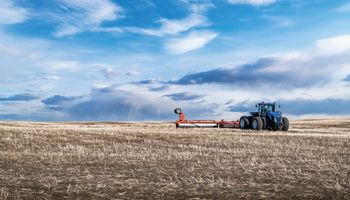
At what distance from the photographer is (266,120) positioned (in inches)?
2015

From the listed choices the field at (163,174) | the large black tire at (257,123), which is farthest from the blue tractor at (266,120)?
the field at (163,174)

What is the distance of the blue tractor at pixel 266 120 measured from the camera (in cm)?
4997

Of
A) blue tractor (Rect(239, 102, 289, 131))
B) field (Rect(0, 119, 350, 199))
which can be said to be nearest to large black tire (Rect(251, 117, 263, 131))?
blue tractor (Rect(239, 102, 289, 131))

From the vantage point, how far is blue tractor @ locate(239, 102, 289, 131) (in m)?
50.0

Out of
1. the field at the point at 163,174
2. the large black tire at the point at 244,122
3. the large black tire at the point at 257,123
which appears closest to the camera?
the field at the point at 163,174

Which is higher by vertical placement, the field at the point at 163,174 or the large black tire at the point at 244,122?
the large black tire at the point at 244,122

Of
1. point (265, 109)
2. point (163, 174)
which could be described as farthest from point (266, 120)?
point (163, 174)

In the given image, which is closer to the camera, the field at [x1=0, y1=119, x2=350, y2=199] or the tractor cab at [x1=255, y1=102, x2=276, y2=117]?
the field at [x1=0, y1=119, x2=350, y2=199]

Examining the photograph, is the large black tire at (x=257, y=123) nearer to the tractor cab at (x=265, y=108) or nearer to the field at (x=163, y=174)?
the tractor cab at (x=265, y=108)

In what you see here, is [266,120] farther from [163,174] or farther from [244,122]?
[163,174]

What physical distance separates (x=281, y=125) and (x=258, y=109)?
3.74 metres

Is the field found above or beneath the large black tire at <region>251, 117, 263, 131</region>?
beneath

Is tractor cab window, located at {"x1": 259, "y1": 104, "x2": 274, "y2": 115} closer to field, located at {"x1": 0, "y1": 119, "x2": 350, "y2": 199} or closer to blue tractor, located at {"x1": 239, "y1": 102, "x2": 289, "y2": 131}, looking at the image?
blue tractor, located at {"x1": 239, "y1": 102, "x2": 289, "y2": 131}

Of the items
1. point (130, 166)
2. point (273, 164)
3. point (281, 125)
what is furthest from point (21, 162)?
Answer: point (281, 125)
